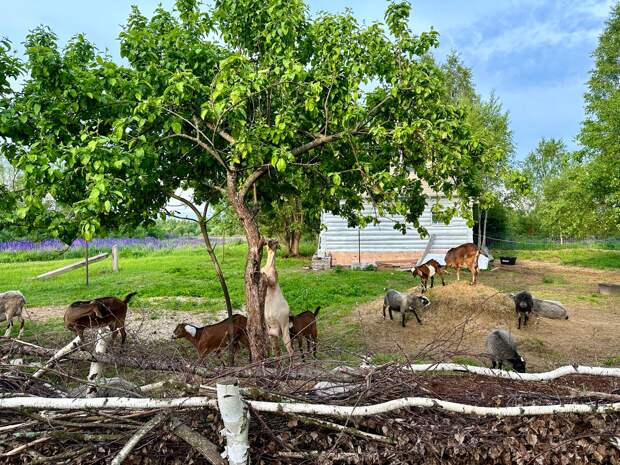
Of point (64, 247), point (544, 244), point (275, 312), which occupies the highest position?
point (275, 312)

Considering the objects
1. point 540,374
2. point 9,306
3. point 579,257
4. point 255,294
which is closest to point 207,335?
point 255,294

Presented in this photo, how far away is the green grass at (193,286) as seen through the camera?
44.8ft

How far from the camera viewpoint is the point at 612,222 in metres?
19.3

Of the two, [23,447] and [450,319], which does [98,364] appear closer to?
[23,447]

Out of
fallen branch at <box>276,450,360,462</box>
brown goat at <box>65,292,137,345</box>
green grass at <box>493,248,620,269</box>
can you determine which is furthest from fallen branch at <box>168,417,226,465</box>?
green grass at <box>493,248,620,269</box>

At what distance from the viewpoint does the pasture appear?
28.0 ft

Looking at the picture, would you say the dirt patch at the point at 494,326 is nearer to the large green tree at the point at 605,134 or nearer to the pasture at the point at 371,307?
the pasture at the point at 371,307

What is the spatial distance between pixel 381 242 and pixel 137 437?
72.6ft

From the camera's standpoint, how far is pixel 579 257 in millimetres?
27453

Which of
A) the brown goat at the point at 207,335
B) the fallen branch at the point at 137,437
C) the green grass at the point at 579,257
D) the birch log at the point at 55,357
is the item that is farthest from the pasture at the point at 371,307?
the green grass at the point at 579,257

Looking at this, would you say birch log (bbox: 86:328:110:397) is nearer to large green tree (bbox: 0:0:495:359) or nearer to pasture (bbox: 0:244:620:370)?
pasture (bbox: 0:244:620:370)

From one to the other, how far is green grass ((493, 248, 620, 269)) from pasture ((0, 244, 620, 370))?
2.07 m

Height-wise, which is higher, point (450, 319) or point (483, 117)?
point (483, 117)

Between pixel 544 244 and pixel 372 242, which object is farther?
pixel 544 244
